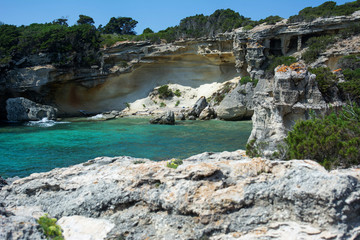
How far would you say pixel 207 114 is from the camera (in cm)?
3291

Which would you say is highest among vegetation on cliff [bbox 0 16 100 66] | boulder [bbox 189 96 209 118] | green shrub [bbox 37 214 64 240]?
vegetation on cliff [bbox 0 16 100 66]

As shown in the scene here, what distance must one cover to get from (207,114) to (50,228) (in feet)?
92.7

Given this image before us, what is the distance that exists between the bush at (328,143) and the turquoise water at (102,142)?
28.7 ft

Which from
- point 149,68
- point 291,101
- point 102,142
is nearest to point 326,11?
point 291,101

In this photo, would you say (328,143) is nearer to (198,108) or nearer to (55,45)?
(198,108)

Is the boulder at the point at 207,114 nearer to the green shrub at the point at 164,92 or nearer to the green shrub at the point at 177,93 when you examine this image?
the green shrub at the point at 177,93

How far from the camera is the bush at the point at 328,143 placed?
714cm

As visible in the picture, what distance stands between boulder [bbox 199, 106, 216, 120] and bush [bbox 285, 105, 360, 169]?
24.2m

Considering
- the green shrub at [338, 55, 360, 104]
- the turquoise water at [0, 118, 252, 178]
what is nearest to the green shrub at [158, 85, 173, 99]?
the turquoise water at [0, 118, 252, 178]

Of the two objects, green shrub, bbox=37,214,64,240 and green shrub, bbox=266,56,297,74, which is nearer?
green shrub, bbox=37,214,64,240

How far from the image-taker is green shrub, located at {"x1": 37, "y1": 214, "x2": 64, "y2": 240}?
17.2ft

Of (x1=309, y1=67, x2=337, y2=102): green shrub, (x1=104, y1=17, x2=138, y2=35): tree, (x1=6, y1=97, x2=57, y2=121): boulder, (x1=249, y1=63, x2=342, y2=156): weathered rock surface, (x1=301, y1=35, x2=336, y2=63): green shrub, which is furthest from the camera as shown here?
(x1=104, y1=17, x2=138, y2=35): tree

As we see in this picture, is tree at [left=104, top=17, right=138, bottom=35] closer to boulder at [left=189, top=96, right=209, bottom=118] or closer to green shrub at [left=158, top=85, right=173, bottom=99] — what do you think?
green shrub at [left=158, top=85, right=173, bottom=99]

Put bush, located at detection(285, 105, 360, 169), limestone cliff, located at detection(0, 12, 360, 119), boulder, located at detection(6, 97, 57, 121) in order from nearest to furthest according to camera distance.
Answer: bush, located at detection(285, 105, 360, 169)
limestone cliff, located at detection(0, 12, 360, 119)
boulder, located at detection(6, 97, 57, 121)
